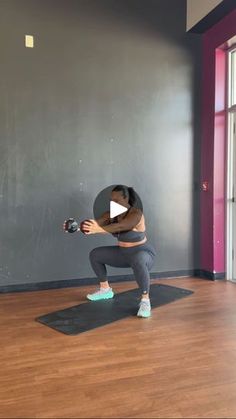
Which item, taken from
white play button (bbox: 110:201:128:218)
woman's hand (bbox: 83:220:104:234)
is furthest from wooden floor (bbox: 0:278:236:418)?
white play button (bbox: 110:201:128:218)

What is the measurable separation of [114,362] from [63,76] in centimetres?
295

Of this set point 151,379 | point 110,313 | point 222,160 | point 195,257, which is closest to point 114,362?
point 151,379

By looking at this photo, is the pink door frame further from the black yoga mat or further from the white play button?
the white play button

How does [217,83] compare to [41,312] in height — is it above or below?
above

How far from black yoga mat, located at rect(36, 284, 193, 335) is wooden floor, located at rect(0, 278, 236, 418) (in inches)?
3.5

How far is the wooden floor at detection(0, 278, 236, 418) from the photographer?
185 centimetres

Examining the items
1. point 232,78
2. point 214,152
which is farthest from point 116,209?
point 232,78

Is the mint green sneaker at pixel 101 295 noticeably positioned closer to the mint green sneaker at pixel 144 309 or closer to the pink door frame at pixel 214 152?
the mint green sneaker at pixel 144 309

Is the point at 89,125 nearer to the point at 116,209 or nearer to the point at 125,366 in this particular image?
the point at 116,209

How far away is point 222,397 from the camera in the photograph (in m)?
1.92

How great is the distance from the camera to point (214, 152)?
14.5ft

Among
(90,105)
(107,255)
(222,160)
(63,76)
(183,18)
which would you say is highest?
(183,18)

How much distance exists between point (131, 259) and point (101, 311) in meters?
0.51

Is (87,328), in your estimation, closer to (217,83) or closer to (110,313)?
(110,313)
